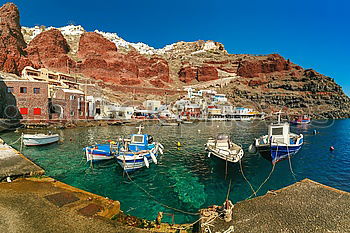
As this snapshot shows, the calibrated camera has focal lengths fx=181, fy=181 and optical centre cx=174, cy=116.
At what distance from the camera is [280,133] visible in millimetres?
19078

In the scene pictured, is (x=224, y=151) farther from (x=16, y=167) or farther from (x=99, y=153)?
(x=16, y=167)

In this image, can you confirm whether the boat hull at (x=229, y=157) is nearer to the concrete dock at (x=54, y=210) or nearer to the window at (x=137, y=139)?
the window at (x=137, y=139)

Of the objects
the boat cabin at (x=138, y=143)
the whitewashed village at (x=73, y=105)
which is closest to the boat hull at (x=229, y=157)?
the boat cabin at (x=138, y=143)

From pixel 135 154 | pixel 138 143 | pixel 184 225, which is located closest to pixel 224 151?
pixel 135 154

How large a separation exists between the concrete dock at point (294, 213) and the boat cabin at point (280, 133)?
10.9m

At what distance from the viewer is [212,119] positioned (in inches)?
3467

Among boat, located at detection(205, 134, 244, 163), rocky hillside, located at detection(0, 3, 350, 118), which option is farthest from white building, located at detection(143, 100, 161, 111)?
boat, located at detection(205, 134, 244, 163)

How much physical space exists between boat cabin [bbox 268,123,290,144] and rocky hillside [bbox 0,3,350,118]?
3482 inches

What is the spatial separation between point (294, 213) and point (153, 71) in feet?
453

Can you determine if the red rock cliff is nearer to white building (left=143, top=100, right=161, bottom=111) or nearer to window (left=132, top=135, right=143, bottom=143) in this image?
white building (left=143, top=100, right=161, bottom=111)

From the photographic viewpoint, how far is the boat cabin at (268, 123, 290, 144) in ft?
61.5

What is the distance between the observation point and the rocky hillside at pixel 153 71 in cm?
8519

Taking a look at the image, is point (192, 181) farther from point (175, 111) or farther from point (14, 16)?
point (14, 16)

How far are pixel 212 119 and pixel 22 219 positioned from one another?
85.4 metres
